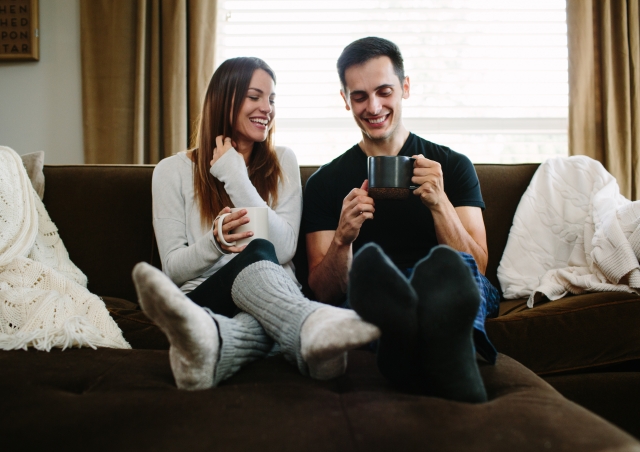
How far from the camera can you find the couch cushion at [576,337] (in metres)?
1.31

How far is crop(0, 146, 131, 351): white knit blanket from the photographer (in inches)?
45.3

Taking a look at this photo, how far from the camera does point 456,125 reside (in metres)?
2.68

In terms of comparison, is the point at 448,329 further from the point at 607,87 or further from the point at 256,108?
the point at 607,87

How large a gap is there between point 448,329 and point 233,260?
1.72 feet

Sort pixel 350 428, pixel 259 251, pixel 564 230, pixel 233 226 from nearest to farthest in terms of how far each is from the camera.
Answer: pixel 350 428 → pixel 259 251 → pixel 233 226 → pixel 564 230

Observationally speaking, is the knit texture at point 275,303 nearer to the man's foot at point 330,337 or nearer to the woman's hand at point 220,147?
the man's foot at point 330,337

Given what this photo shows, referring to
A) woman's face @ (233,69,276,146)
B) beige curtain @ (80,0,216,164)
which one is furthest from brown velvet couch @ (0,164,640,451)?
beige curtain @ (80,0,216,164)

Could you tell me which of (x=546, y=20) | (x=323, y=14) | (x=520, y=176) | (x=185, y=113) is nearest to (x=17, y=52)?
(x=185, y=113)

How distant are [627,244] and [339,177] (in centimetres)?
82

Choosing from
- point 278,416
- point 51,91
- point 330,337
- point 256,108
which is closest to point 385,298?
point 330,337

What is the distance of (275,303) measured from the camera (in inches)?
38.4

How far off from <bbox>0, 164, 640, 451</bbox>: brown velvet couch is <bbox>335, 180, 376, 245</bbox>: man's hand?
0.35 m

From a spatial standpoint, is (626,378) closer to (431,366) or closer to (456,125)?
(431,366)

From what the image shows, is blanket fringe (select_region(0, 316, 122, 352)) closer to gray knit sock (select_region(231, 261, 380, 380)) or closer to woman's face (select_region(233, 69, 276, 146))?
gray knit sock (select_region(231, 261, 380, 380))
